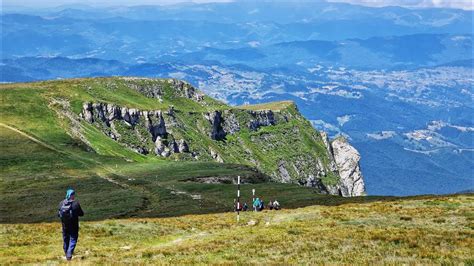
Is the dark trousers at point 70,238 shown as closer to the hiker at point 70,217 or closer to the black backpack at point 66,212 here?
the hiker at point 70,217

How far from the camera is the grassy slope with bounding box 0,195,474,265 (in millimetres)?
27397

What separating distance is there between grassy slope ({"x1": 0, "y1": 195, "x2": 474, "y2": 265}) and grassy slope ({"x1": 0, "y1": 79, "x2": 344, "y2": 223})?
29531mm

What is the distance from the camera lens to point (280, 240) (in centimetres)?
3388

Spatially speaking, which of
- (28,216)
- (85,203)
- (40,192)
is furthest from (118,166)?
(28,216)

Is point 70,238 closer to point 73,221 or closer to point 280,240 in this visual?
point 73,221

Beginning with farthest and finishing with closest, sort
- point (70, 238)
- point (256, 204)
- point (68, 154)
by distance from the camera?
point (68, 154), point (256, 204), point (70, 238)

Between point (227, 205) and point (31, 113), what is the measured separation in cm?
11611

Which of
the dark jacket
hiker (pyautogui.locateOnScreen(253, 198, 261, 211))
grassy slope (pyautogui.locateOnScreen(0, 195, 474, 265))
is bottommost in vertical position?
hiker (pyautogui.locateOnScreen(253, 198, 261, 211))

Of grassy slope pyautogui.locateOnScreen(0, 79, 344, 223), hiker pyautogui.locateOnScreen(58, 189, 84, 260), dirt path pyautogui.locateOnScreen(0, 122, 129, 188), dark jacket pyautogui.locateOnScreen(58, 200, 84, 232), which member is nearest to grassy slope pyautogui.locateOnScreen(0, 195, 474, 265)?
hiker pyautogui.locateOnScreen(58, 189, 84, 260)

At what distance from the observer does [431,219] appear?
42375mm

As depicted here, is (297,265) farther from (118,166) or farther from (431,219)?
(118,166)

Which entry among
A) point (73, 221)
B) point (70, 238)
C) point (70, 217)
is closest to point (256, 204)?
point (70, 238)

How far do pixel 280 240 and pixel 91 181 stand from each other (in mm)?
80961

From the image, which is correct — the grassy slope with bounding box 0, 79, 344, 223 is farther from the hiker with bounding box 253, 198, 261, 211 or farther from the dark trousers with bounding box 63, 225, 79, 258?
the dark trousers with bounding box 63, 225, 79, 258
